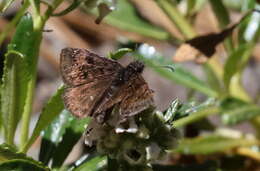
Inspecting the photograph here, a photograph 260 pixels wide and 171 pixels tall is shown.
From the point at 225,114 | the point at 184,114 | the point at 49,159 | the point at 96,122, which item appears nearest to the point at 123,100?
the point at 96,122

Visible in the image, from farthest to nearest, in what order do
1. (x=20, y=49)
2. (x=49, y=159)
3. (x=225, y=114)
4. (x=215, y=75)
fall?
1. (x=215, y=75)
2. (x=225, y=114)
3. (x=49, y=159)
4. (x=20, y=49)

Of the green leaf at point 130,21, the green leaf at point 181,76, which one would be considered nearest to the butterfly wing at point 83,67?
the green leaf at point 181,76

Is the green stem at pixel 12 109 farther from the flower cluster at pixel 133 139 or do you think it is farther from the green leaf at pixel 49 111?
the flower cluster at pixel 133 139

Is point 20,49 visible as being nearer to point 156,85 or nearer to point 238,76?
point 238,76

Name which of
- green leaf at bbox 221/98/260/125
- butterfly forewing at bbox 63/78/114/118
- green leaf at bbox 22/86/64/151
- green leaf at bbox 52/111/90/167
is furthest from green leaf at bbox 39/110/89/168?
green leaf at bbox 221/98/260/125

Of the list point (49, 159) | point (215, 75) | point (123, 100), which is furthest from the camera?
point (215, 75)

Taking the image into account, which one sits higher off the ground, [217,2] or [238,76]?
[217,2]

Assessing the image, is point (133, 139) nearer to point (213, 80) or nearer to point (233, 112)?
point (233, 112)

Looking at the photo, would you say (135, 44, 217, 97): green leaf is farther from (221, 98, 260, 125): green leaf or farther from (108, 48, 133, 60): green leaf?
(108, 48, 133, 60): green leaf
